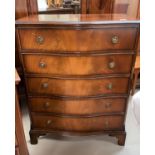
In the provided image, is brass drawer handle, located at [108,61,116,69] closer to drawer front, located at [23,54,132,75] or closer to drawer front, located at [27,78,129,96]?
drawer front, located at [23,54,132,75]

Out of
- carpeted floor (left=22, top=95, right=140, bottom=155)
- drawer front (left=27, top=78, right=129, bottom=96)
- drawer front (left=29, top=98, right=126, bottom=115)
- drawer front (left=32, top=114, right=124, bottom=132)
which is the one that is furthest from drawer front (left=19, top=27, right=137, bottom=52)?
carpeted floor (left=22, top=95, right=140, bottom=155)

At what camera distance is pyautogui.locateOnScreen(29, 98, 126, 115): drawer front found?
1.47 m

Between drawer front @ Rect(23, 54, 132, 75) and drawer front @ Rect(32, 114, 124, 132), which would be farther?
drawer front @ Rect(32, 114, 124, 132)

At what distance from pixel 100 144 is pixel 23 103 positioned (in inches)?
44.6

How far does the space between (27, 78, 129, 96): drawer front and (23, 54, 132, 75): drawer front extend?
7 cm

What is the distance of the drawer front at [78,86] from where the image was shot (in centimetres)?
139

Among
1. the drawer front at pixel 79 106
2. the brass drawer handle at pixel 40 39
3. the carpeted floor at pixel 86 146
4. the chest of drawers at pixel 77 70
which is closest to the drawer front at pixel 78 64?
the chest of drawers at pixel 77 70

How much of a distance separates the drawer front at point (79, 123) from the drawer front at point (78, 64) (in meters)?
0.45

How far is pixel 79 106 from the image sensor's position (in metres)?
1.48

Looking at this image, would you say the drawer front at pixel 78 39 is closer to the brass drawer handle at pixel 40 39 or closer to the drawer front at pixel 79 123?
the brass drawer handle at pixel 40 39

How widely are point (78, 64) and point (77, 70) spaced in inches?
2.0
